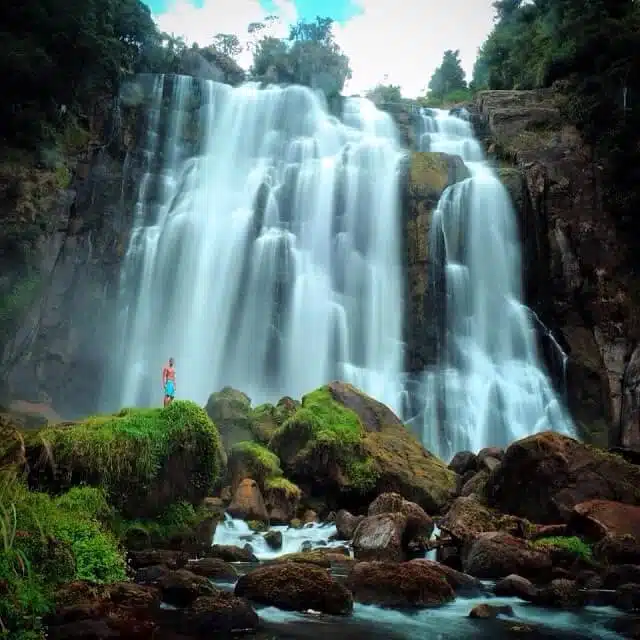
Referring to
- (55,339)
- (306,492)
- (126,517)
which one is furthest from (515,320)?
(126,517)

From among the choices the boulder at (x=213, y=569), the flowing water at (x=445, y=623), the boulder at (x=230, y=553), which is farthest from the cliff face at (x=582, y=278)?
the boulder at (x=213, y=569)

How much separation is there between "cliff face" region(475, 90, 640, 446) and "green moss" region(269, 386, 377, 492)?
12443 millimetres

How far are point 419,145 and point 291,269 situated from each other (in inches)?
476

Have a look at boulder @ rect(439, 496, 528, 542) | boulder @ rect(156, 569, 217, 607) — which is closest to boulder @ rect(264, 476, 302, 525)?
boulder @ rect(439, 496, 528, 542)

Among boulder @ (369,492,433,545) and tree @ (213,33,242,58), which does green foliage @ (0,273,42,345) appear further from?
tree @ (213,33,242,58)

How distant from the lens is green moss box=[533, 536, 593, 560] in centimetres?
1088

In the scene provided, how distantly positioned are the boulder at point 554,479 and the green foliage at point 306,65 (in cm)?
2961

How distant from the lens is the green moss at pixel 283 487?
14.0 meters

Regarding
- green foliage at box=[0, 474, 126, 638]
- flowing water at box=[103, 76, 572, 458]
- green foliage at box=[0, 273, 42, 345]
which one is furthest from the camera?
flowing water at box=[103, 76, 572, 458]

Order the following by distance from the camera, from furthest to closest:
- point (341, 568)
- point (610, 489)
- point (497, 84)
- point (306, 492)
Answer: point (497, 84) < point (306, 492) < point (610, 489) < point (341, 568)

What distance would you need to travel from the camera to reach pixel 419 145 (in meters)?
34.8

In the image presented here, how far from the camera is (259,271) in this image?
27000 millimetres

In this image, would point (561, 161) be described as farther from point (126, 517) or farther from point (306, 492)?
point (126, 517)

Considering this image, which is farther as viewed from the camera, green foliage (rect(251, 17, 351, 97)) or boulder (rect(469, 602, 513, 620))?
green foliage (rect(251, 17, 351, 97))
